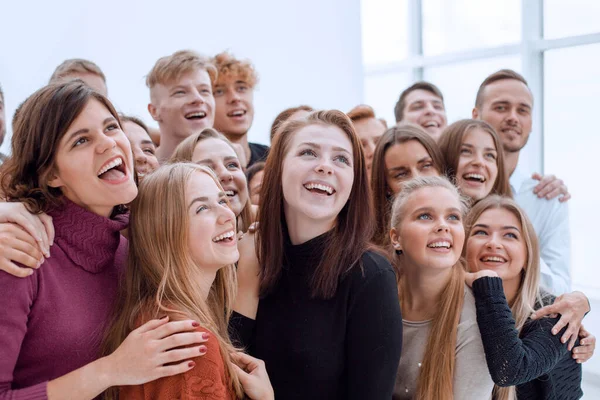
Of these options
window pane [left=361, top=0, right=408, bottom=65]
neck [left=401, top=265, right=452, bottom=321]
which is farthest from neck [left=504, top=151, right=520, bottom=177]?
window pane [left=361, top=0, right=408, bottom=65]

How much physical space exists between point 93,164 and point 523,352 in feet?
4.27

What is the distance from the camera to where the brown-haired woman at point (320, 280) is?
1696 mm

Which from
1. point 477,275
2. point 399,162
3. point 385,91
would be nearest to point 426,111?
point 399,162

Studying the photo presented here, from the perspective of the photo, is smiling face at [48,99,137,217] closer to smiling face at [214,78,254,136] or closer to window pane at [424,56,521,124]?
smiling face at [214,78,254,136]

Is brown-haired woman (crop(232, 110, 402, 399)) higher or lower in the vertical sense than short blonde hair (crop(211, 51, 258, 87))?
lower

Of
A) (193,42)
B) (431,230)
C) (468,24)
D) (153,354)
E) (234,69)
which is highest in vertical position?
(468,24)

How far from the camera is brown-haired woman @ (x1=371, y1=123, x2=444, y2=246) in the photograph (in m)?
2.58

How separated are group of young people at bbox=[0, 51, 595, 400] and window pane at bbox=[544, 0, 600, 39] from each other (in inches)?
124

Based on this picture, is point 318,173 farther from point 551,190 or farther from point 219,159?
point 551,190

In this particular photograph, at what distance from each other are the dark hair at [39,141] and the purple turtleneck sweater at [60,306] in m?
0.07

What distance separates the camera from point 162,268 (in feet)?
5.41

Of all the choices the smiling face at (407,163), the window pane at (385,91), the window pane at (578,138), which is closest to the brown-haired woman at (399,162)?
the smiling face at (407,163)

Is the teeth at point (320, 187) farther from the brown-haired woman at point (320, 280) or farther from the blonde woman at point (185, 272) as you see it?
the blonde woman at point (185, 272)

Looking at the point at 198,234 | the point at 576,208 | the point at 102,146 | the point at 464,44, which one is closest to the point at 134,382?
the point at 198,234
